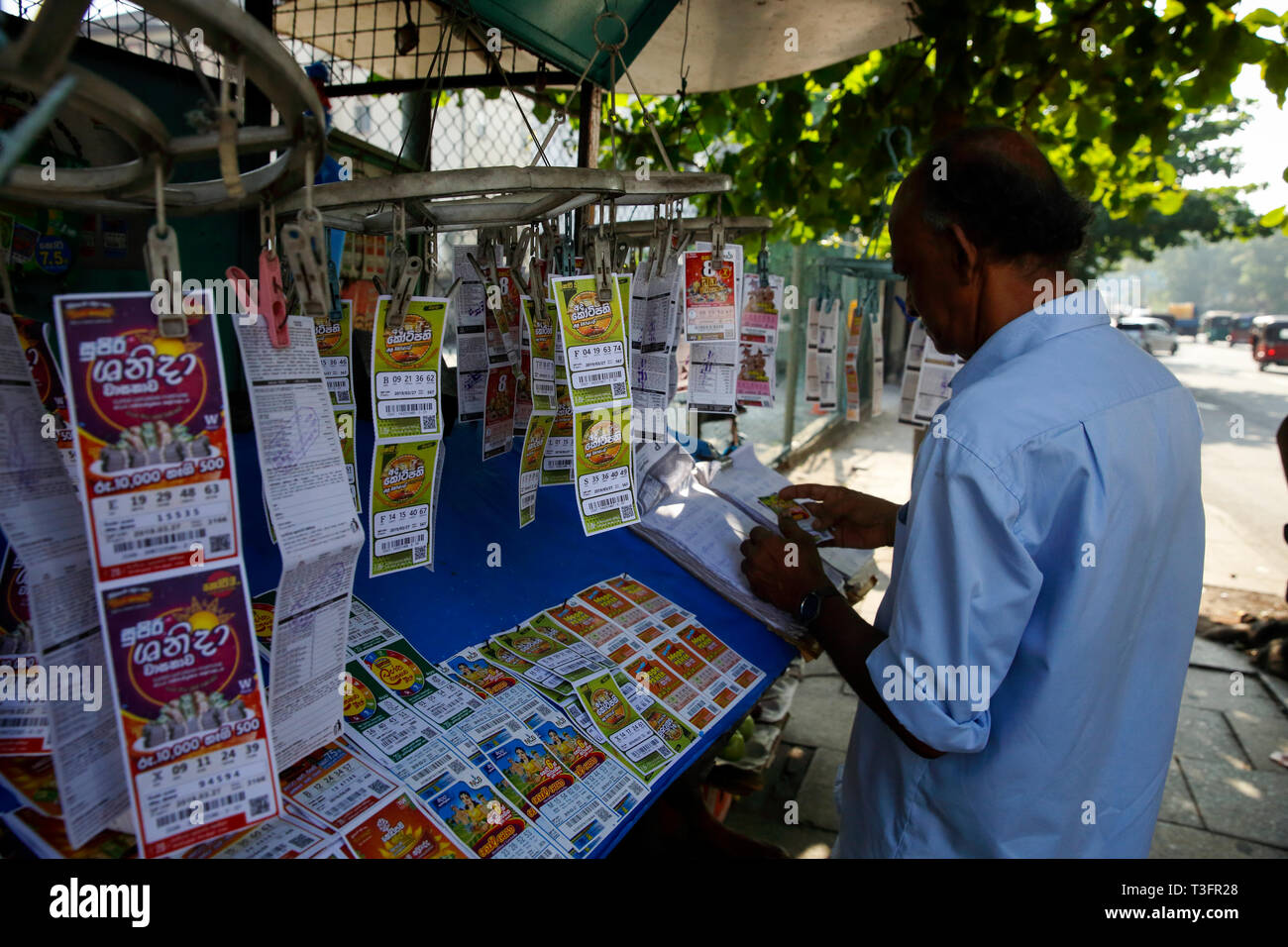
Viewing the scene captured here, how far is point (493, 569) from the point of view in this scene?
1610 mm

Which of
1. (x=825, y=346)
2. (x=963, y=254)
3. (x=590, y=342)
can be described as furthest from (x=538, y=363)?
(x=825, y=346)

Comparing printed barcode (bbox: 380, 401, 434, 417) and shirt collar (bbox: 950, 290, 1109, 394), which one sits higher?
shirt collar (bbox: 950, 290, 1109, 394)

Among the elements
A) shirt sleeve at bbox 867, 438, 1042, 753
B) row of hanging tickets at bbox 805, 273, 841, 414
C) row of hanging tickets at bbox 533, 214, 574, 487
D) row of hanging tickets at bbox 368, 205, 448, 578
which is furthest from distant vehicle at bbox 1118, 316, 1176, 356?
row of hanging tickets at bbox 368, 205, 448, 578

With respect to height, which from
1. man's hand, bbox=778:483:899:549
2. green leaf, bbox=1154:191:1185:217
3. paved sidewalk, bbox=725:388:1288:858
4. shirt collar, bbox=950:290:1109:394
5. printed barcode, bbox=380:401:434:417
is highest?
green leaf, bbox=1154:191:1185:217

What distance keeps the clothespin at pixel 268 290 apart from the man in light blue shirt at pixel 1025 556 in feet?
2.80

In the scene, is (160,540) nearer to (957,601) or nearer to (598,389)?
(598,389)

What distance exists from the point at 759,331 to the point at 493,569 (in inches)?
37.5

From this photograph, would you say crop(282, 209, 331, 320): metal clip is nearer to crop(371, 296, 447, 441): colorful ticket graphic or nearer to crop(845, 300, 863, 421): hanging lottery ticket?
crop(371, 296, 447, 441): colorful ticket graphic

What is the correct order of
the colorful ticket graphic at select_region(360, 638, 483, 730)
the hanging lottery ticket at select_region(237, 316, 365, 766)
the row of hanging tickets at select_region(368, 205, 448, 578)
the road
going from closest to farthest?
the hanging lottery ticket at select_region(237, 316, 365, 766) → the row of hanging tickets at select_region(368, 205, 448, 578) → the colorful ticket graphic at select_region(360, 638, 483, 730) → the road

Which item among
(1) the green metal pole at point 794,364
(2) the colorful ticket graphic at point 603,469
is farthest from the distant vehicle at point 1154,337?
(2) the colorful ticket graphic at point 603,469

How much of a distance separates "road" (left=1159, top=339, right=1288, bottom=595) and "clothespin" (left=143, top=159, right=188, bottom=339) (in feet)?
10.5

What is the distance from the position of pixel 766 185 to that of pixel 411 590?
236cm

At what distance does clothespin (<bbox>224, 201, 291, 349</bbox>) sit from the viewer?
0.79 m
